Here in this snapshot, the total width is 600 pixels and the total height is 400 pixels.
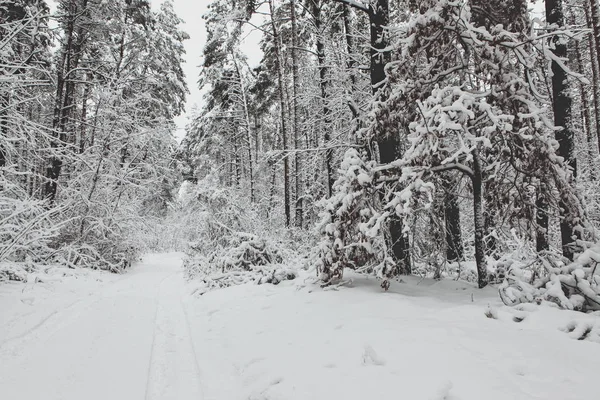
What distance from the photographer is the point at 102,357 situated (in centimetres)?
415

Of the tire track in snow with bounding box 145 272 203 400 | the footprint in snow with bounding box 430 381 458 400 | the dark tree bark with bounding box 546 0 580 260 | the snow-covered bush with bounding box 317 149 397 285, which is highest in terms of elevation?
the dark tree bark with bounding box 546 0 580 260

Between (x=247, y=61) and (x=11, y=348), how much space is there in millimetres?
20913

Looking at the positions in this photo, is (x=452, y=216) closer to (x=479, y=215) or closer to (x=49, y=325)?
(x=479, y=215)

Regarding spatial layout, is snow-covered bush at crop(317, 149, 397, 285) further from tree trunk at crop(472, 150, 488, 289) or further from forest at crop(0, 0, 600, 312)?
tree trunk at crop(472, 150, 488, 289)

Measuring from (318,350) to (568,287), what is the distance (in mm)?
3280

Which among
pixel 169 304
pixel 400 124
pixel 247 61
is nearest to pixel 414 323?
pixel 400 124

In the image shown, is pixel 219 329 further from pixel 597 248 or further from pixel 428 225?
pixel 597 248

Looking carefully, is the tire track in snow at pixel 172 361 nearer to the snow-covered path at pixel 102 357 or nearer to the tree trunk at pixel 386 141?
the snow-covered path at pixel 102 357

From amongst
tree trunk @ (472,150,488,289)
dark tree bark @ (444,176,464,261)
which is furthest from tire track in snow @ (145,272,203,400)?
dark tree bark @ (444,176,464,261)

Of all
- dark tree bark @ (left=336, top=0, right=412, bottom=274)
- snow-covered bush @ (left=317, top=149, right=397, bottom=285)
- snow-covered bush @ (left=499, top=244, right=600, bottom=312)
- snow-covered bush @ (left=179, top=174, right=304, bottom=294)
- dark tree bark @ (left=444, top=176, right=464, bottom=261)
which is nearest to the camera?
snow-covered bush @ (left=499, top=244, right=600, bottom=312)

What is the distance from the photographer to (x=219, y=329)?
18.5 feet

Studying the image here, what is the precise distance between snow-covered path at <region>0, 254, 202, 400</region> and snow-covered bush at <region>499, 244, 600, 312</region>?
4.14 m

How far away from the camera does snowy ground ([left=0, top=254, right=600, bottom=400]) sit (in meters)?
2.90

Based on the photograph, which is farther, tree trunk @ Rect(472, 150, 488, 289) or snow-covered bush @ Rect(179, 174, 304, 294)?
snow-covered bush @ Rect(179, 174, 304, 294)
